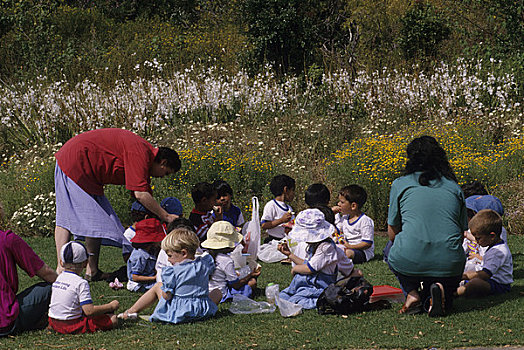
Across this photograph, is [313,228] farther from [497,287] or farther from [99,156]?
[99,156]

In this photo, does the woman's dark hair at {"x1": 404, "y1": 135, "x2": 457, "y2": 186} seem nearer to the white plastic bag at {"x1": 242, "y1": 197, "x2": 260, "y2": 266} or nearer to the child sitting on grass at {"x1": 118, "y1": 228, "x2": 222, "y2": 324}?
the white plastic bag at {"x1": 242, "y1": 197, "x2": 260, "y2": 266}

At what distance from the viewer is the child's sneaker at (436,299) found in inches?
206

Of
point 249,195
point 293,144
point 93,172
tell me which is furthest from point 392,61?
point 93,172

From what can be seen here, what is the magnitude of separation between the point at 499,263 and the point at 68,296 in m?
3.58

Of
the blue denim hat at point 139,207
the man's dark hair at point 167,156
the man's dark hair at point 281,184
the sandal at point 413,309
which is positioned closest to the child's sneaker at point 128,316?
the blue denim hat at point 139,207

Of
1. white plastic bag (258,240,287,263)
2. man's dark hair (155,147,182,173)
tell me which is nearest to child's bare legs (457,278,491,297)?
white plastic bag (258,240,287,263)

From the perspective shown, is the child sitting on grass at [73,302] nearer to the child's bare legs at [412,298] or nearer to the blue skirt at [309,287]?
the blue skirt at [309,287]

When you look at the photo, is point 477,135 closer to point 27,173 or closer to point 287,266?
point 287,266

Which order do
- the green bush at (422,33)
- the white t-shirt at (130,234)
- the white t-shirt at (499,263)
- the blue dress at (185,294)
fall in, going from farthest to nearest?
the green bush at (422,33) → the white t-shirt at (130,234) → the white t-shirt at (499,263) → the blue dress at (185,294)

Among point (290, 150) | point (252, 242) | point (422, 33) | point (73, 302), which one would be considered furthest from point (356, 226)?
point (422, 33)

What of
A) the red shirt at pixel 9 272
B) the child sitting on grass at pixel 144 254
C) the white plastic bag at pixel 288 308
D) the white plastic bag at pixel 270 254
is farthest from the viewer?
the white plastic bag at pixel 270 254

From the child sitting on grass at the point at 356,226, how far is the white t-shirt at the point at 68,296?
3458 mm

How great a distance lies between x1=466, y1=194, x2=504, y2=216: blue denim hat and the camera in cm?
665

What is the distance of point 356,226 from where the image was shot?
7.77m
